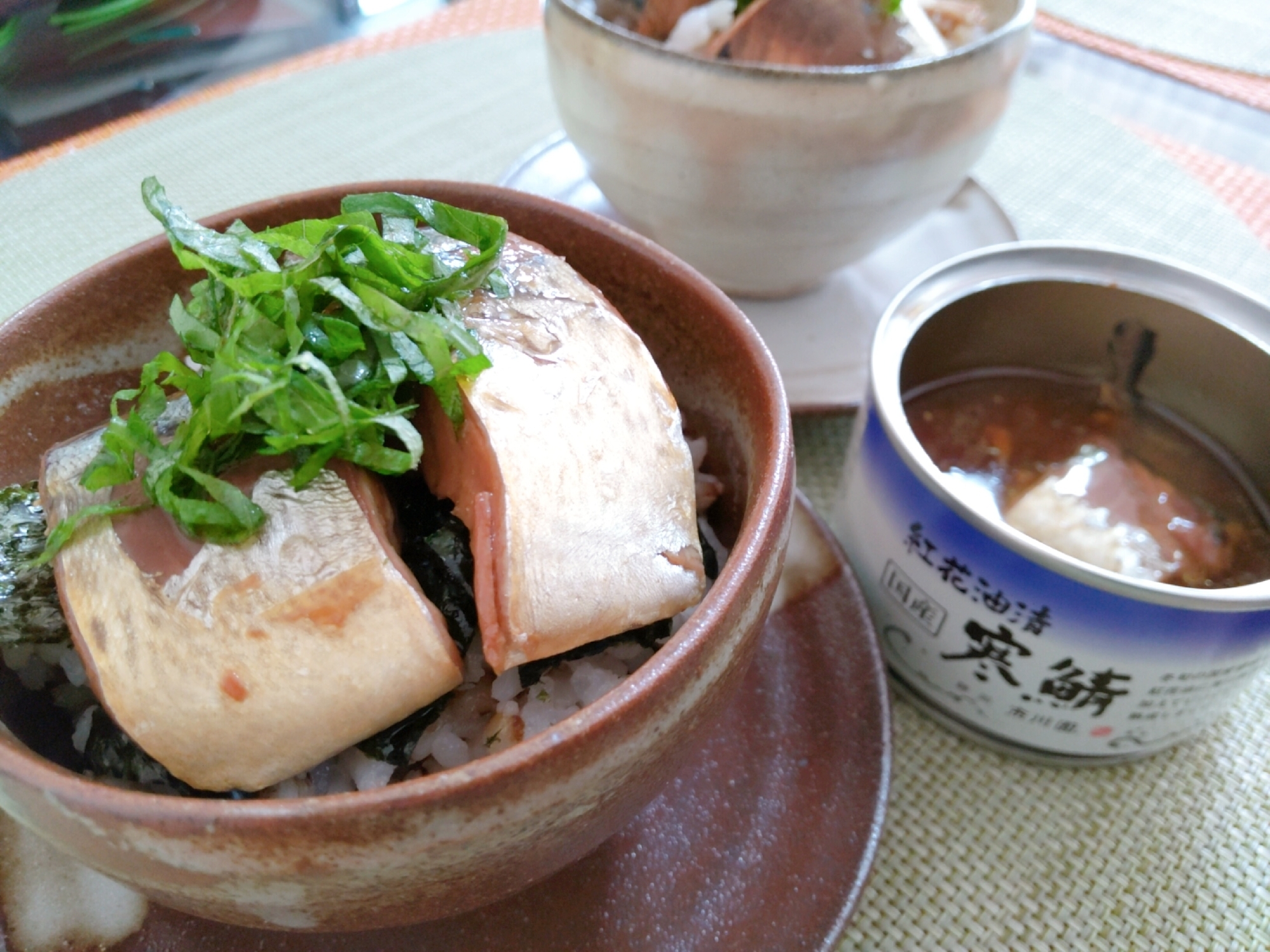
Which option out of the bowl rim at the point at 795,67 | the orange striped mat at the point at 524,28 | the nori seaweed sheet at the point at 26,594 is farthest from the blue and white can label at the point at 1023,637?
the orange striped mat at the point at 524,28

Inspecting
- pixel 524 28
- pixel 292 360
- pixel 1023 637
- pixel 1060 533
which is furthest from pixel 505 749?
pixel 524 28

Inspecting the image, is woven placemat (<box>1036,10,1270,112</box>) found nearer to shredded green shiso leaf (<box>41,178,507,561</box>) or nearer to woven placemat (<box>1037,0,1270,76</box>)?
woven placemat (<box>1037,0,1270,76</box>)

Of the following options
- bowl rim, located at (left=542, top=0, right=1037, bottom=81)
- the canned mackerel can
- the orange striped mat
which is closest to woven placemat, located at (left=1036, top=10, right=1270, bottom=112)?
the orange striped mat

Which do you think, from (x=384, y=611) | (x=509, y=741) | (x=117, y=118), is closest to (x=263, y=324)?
(x=384, y=611)

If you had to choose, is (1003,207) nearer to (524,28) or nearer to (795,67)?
(795,67)

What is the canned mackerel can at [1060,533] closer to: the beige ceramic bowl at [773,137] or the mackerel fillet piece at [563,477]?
the beige ceramic bowl at [773,137]

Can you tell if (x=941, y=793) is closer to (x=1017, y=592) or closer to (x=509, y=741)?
(x=1017, y=592)
